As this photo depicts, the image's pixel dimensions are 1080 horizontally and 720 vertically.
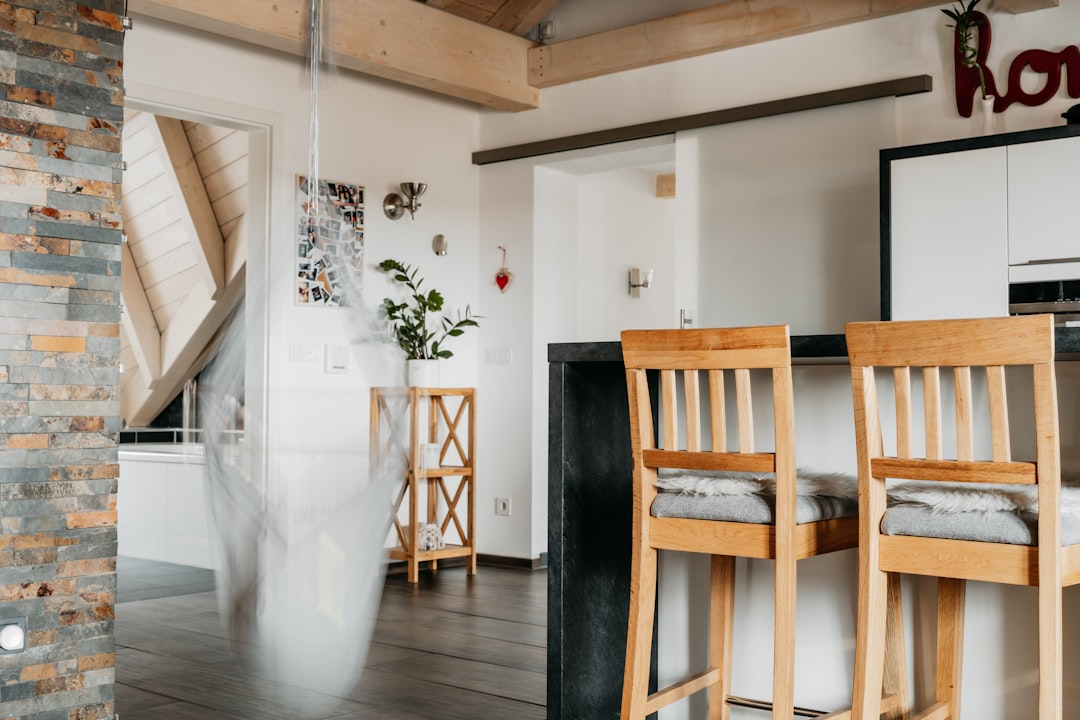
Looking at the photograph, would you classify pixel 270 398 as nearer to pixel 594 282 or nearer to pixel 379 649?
pixel 379 649

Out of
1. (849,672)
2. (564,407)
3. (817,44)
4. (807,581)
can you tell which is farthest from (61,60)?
(817,44)

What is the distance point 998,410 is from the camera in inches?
72.4

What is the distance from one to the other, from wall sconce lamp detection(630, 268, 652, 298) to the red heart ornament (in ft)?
3.68

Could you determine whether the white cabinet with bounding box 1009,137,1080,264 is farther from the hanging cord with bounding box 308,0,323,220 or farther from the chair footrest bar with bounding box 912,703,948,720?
the hanging cord with bounding box 308,0,323,220

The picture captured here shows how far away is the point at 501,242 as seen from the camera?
646 centimetres

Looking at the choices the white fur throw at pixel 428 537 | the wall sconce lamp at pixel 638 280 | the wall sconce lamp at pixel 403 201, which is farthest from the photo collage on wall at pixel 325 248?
the wall sconce lamp at pixel 638 280

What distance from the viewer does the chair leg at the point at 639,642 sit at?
217 cm

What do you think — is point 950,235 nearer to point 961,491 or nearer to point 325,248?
point 961,491

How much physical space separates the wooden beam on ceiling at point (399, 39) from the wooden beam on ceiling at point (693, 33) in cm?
22

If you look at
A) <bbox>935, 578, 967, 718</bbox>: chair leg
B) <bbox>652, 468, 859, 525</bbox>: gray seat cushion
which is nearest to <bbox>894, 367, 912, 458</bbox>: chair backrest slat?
<bbox>652, 468, 859, 525</bbox>: gray seat cushion

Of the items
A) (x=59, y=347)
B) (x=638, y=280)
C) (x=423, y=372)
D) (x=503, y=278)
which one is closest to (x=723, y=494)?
(x=59, y=347)

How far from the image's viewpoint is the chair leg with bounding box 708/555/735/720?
2.50 metres

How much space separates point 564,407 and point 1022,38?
10.1ft

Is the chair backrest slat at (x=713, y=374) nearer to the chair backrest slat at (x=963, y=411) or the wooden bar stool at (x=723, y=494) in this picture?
the wooden bar stool at (x=723, y=494)
